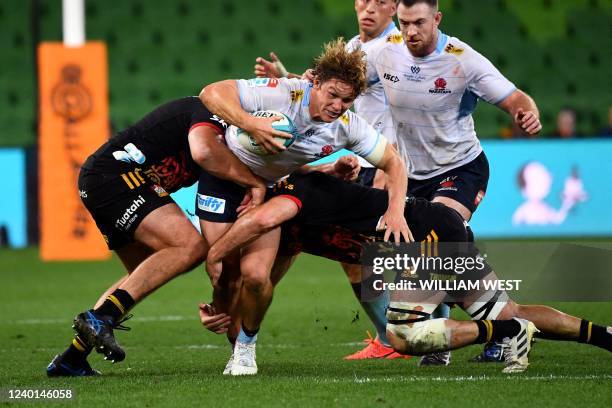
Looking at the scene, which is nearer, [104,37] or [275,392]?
[275,392]

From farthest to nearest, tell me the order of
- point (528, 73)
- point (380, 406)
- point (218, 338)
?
point (528, 73)
point (218, 338)
point (380, 406)

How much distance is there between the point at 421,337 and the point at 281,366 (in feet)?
3.21

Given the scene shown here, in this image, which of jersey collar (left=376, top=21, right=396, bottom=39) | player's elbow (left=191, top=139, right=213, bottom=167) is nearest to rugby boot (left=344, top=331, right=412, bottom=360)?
player's elbow (left=191, top=139, right=213, bottom=167)

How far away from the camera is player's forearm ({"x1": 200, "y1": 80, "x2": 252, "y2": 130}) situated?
579cm

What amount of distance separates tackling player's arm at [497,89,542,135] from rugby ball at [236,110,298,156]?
54.8 inches

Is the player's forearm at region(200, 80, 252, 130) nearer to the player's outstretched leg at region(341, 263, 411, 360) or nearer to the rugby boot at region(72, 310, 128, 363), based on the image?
the rugby boot at region(72, 310, 128, 363)

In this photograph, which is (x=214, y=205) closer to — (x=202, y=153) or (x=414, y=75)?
(x=202, y=153)

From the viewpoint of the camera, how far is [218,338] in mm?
7891

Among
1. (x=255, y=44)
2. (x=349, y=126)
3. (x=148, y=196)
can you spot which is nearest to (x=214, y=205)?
(x=148, y=196)

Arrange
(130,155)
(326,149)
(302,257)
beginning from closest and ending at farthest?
(326,149) < (130,155) < (302,257)

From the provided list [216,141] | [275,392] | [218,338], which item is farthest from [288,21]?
[275,392]

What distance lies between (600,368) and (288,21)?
12586 mm

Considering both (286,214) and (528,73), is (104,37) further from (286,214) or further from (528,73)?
(286,214)

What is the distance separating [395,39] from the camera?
7.14 m
